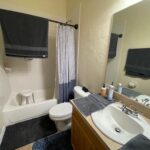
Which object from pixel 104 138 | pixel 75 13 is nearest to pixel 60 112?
pixel 104 138

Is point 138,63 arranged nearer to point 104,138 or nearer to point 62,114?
point 104,138

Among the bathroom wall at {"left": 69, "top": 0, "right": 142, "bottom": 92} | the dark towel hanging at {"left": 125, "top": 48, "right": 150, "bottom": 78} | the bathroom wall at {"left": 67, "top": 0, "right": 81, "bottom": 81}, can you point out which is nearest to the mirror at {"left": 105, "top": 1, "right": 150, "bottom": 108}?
the dark towel hanging at {"left": 125, "top": 48, "right": 150, "bottom": 78}

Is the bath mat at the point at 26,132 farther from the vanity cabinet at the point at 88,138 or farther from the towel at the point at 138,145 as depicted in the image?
the towel at the point at 138,145

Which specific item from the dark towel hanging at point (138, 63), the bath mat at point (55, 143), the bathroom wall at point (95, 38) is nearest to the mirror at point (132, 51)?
the dark towel hanging at point (138, 63)

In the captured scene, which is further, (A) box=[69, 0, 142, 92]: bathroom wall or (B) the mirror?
(A) box=[69, 0, 142, 92]: bathroom wall

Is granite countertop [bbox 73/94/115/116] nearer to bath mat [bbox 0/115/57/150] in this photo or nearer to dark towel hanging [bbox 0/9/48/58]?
bath mat [bbox 0/115/57/150]

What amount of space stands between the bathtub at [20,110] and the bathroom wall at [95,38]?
0.92m

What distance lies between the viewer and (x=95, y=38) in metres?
1.49

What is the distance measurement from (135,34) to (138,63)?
A: 0.28m

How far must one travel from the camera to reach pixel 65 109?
1626mm

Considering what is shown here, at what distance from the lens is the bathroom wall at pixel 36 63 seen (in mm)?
1978

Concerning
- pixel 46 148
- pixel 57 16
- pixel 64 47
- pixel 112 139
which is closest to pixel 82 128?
pixel 112 139

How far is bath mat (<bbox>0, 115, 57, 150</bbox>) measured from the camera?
58.4 inches

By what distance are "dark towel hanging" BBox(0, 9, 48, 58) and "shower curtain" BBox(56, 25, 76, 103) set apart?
0.93 ft
